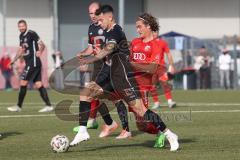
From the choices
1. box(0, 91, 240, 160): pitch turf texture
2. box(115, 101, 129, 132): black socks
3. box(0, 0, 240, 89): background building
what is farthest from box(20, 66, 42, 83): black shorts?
box(0, 0, 240, 89): background building

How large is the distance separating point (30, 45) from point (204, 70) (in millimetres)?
18214

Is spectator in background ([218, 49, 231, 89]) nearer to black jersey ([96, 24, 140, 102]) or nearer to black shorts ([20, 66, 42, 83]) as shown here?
black shorts ([20, 66, 42, 83])

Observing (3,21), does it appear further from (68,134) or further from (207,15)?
(68,134)

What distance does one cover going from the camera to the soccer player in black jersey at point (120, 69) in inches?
419

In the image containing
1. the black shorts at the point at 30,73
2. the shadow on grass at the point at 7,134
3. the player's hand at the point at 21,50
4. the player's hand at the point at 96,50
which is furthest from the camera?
the black shorts at the point at 30,73

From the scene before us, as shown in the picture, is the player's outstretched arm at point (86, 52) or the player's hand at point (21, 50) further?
the player's hand at point (21, 50)

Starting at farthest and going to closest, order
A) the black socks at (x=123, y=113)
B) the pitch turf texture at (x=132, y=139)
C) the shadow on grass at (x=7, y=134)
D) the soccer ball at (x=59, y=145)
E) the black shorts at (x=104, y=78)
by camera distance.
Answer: the shadow on grass at (x=7, y=134)
the black socks at (x=123, y=113)
the black shorts at (x=104, y=78)
the soccer ball at (x=59, y=145)
the pitch turf texture at (x=132, y=139)

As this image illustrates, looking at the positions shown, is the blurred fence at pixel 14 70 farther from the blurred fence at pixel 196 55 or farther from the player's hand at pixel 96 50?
the player's hand at pixel 96 50

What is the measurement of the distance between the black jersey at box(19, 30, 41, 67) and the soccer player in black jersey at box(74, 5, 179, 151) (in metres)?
8.20

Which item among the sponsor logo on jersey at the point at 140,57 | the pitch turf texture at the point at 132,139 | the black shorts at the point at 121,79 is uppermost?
the sponsor logo on jersey at the point at 140,57

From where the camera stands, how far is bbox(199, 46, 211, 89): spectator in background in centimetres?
3606

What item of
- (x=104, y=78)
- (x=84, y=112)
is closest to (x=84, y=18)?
(x=104, y=78)

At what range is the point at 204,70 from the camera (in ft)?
119

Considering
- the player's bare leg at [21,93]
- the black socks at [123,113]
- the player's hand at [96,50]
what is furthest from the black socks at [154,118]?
the player's bare leg at [21,93]
